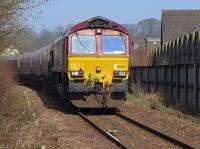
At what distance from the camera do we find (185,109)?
1950cm

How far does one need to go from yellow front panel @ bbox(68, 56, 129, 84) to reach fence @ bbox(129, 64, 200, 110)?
2467 millimetres

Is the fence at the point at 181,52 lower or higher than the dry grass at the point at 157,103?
higher

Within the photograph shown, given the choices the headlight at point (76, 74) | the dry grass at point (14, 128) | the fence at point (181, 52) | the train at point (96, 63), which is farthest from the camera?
the fence at point (181, 52)

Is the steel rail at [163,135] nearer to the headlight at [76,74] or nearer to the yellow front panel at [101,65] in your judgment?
the yellow front panel at [101,65]

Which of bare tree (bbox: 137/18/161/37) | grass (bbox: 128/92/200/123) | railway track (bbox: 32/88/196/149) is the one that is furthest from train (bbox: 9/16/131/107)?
bare tree (bbox: 137/18/161/37)

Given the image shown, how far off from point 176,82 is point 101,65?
3.96 m

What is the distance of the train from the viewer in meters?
19.2

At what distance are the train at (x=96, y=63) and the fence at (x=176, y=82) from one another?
97.1 inches

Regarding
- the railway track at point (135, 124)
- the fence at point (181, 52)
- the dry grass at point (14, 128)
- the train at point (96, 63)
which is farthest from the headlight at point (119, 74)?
the fence at point (181, 52)

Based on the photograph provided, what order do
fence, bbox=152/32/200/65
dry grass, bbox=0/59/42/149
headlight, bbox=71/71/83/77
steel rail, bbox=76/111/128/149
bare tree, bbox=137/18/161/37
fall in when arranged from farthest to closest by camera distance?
bare tree, bbox=137/18/161/37, fence, bbox=152/32/200/65, headlight, bbox=71/71/83/77, steel rail, bbox=76/111/128/149, dry grass, bbox=0/59/42/149

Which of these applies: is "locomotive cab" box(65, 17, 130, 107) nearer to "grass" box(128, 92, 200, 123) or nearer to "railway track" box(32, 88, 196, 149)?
"railway track" box(32, 88, 196, 149)

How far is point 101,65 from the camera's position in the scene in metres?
19.5

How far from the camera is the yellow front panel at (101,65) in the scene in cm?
1927

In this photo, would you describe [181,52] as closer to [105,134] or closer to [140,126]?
[140,126]
